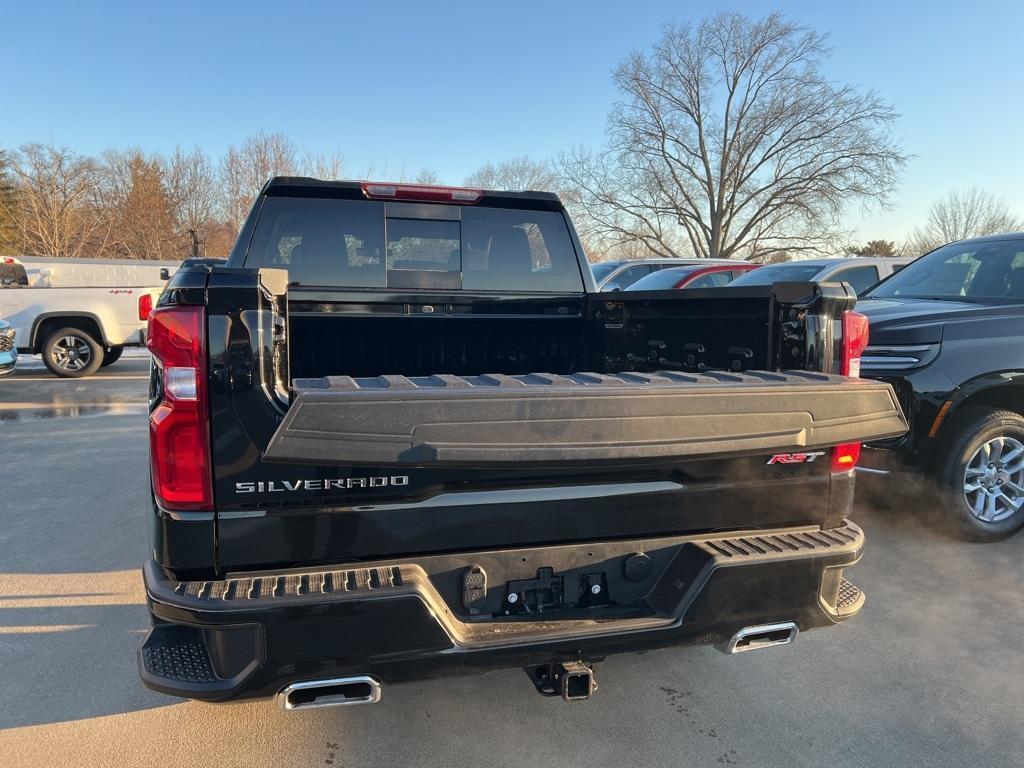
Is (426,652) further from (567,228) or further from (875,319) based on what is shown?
(875,319)

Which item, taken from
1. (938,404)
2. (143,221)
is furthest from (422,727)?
(143,221)

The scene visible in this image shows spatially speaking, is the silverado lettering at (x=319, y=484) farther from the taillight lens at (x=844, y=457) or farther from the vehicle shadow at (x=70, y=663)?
the taillight lens at (x=844, y=457)

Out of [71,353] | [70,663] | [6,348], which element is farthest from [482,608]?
[71,353]

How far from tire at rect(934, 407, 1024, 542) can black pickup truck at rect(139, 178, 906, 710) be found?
2.28m

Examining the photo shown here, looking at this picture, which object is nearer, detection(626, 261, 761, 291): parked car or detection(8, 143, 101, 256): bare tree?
detection(626, 261, 761, 291): parked car

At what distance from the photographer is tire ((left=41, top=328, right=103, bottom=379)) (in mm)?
11859

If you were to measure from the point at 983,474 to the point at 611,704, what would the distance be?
3236mm

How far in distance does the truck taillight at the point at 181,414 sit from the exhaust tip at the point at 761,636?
1.74 metres

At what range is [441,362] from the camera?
12.5 feet

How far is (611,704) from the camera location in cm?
275

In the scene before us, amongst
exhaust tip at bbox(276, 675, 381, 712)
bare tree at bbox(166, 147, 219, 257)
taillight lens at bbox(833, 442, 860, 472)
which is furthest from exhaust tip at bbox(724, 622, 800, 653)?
bare tree at bbox(166, 147, 219, 257)

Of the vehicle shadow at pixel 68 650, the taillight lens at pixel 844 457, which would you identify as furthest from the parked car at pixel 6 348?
the taillight lens at pixel 844 457

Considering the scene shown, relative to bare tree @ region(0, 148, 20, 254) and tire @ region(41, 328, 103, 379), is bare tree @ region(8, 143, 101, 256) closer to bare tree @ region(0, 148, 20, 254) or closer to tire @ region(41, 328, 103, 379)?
bare tree @ region(0, 148, 20, 254)

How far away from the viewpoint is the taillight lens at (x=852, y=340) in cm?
Result: 251
